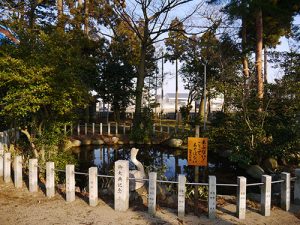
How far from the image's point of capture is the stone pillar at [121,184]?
5352 mm

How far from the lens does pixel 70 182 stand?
5.76 meters

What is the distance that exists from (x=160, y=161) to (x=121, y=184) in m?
8.56

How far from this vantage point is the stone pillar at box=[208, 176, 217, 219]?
5.14m

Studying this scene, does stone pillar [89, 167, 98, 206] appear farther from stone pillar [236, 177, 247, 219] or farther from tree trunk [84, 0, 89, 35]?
tree trunk [84, 0, 89, 35]

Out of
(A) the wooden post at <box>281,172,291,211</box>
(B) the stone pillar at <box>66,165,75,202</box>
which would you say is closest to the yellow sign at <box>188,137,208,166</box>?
(A) the wooden post at <box>281,172,291,211</box>

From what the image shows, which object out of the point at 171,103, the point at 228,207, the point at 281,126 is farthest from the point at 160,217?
the point at 171,103

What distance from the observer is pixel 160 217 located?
5.20m

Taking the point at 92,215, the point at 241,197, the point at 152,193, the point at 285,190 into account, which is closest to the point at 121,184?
the point at 152,193

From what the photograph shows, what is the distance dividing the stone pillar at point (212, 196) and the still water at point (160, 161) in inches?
133

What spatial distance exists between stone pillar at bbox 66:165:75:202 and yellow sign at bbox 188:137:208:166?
227 cm

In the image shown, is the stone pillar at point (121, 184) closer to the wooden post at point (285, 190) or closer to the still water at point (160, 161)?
the wooden post at point (285, 190)

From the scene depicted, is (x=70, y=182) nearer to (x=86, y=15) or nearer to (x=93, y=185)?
(x=93, y=185)

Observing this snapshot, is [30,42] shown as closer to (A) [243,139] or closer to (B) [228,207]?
(B) [228,207]

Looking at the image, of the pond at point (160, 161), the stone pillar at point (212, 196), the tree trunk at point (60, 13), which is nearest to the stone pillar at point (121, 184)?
the stone pillar at point (212, 196)
